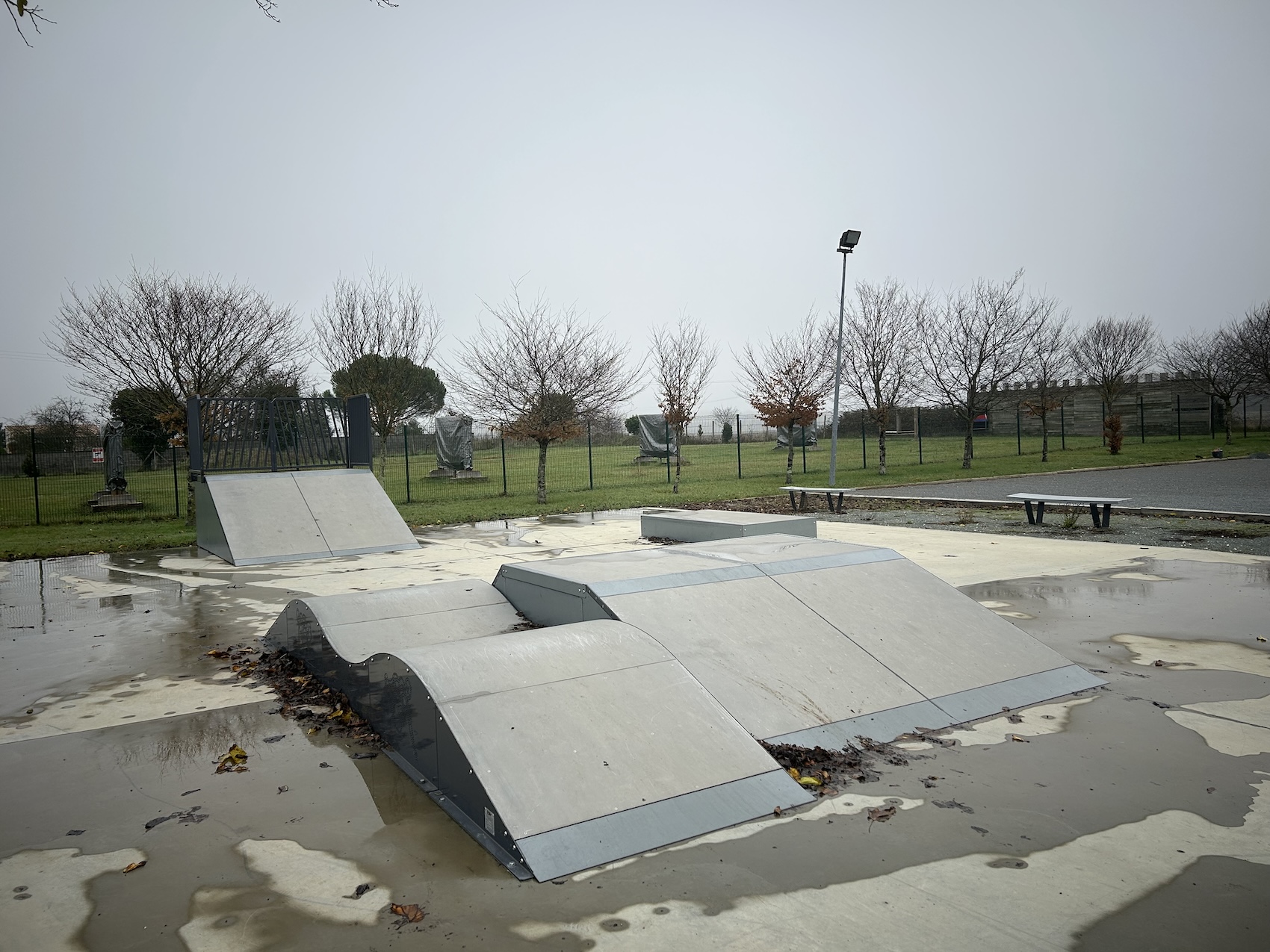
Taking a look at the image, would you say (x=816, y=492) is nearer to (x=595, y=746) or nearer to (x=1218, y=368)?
(x=595, y=746)

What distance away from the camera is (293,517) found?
13.5m

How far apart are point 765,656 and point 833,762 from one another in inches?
34.4

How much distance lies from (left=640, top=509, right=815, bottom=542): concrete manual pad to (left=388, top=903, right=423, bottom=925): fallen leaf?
748 centimetres

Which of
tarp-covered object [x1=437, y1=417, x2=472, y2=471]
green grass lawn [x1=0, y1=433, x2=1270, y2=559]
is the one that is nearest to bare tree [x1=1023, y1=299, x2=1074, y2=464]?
green grass lawn [x1=0, y1=433, x2=1270, y2=559]

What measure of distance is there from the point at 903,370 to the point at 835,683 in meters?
24.4

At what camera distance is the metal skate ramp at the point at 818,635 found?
15.2ft

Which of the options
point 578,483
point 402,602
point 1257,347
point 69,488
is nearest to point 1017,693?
point 402,602

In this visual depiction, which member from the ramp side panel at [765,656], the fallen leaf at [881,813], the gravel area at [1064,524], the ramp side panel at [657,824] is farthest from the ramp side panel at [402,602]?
the gravel area at [1064,524]

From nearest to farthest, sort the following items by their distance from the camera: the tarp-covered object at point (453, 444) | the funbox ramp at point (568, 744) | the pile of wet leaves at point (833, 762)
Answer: the funbox ramp at point (568, 744)
the pile of wet leaves at point (833, 762)
the tarp-covered object at point (453, 444)

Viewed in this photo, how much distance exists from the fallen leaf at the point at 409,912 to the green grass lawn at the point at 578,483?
44.0 feet

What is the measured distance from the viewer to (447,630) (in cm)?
586

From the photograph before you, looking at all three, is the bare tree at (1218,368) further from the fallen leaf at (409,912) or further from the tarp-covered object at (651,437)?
the fallen leaf at (409,912)

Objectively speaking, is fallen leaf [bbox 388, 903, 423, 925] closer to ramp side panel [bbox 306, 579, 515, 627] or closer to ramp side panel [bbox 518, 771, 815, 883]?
ramp side panel [bbox 518, 771, 815, 883]

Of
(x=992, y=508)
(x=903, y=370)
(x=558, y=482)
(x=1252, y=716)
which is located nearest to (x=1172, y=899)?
(x=1252, y=716)
